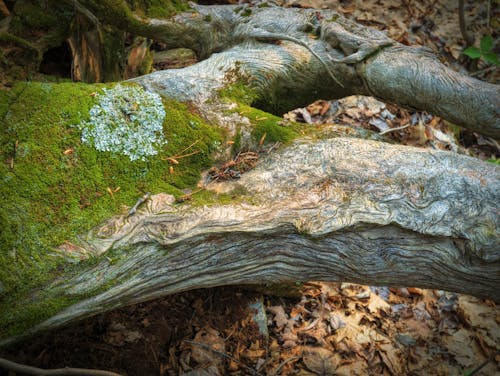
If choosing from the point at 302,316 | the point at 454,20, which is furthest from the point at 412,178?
the point at 454,20

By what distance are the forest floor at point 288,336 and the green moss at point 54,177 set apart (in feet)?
3.62

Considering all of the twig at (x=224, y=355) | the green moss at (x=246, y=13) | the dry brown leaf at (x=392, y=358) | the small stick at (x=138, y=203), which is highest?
the green moss at (x=246, y=13)

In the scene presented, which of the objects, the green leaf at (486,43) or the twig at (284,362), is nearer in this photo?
the twig at (284,362)

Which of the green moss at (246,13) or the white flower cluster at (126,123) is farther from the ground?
the green moss at (246,13)

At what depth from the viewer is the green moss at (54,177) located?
2250mm

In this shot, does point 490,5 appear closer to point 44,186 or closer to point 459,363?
point 459,363

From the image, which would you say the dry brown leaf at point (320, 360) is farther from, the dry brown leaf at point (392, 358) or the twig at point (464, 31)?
the twig at point (464, 31)

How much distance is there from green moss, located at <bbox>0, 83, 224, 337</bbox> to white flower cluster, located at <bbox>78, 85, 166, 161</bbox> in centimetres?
5

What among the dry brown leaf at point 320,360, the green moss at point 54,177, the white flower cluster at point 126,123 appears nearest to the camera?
the green moss at point 54,177

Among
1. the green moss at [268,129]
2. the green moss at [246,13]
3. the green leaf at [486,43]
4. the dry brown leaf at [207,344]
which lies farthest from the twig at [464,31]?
the dry brown leaf at [207,344]

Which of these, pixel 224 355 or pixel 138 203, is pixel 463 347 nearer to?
pixel 224 355

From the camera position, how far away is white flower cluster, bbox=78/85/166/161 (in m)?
2.66

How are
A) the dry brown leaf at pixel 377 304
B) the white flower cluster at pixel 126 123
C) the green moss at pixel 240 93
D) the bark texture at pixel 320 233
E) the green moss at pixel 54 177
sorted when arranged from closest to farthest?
the green moss at pixel 54 177 < the bark texture at pixel 320 233 < the white flower cluster at pixel 126 123 < the green moss at pixel 240 93 < the dry brown leaf at pixel 377 304

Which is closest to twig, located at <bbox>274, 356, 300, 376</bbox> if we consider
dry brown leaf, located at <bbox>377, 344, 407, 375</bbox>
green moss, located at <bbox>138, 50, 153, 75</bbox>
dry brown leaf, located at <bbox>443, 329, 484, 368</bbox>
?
A: dry brown leaf, located at <bbox>377, 344, 407, 375</bbox>
